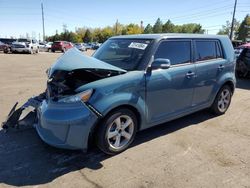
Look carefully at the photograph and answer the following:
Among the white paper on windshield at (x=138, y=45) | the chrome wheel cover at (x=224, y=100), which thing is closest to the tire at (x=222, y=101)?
the chrome wheel cover at (x=224, y=100)

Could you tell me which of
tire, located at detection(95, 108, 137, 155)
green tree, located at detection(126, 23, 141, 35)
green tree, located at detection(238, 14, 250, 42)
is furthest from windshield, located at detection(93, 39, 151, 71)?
green tree, located at detection(126, 23, 141, 35)

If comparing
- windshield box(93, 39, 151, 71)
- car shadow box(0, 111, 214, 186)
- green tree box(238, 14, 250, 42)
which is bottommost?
car shadow box(0, 111, 214, 186)

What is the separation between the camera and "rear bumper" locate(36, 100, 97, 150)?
341 centimetres

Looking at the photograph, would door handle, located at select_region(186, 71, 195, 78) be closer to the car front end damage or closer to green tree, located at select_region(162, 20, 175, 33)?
the car front end damage

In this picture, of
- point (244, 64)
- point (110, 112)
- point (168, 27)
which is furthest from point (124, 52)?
point (168, 27)

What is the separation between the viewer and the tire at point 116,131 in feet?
12.0

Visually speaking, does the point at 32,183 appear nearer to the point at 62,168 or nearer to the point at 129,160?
the point at 62,168

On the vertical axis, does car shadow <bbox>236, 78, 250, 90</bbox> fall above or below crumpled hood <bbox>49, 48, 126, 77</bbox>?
below

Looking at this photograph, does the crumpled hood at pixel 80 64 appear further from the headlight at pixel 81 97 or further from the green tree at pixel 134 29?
the green tree at pixel 134 29

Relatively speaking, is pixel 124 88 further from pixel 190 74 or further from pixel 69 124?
pixel 190 74

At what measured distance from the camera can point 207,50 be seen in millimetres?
5270

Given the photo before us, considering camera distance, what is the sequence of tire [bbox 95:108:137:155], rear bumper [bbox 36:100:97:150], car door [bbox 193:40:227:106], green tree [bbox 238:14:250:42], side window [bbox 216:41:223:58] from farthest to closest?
green tree [bbox 238:14:250:42], side window [bbox 216:41:223:58], car door [bbox 193:40:227:106], tire [bbox 95:108:137:155], rear bumper [bbox 36:100:97:150]

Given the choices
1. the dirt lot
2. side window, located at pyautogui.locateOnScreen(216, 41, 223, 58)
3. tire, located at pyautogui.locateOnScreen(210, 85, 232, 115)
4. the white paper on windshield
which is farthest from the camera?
tire, located at pyautogui.locateOnScreen(210, 85, 232, 115)

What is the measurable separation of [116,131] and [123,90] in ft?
2.00
